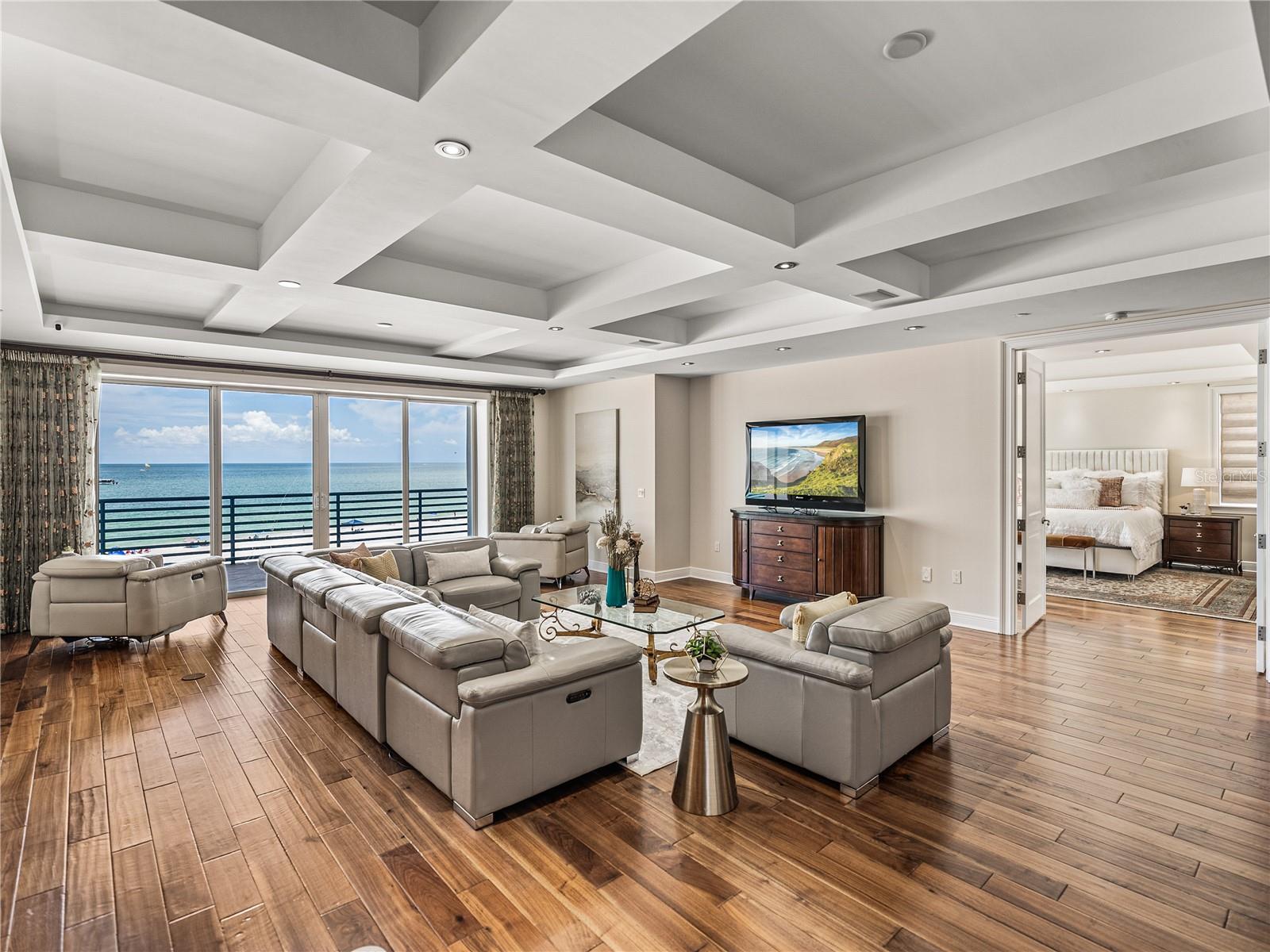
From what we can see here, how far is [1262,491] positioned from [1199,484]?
513 cm

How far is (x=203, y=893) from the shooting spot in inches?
80.6

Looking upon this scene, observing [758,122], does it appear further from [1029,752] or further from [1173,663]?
[1173,663]

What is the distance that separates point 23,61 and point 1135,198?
4.43 metres

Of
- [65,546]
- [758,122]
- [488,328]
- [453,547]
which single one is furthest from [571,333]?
[65,546]

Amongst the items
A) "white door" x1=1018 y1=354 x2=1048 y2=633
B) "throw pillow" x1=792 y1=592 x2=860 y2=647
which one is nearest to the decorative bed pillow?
"white door" x1=1018 y1=354 x2=1048 y2=633

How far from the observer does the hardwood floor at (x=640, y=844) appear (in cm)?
188

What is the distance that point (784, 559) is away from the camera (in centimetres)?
603

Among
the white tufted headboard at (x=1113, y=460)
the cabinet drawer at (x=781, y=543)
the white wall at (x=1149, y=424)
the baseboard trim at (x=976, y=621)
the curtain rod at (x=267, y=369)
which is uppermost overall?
the curtain rod at (x=267, y=369)

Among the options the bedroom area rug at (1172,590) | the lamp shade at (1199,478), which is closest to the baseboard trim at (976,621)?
the bedroom area rug at (1172,590)

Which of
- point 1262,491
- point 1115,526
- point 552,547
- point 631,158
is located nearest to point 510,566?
point 552,547

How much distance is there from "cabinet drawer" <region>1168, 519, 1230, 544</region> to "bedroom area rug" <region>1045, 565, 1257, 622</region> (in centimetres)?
42

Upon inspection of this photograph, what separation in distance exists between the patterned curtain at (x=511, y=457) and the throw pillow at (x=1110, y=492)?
7.54 m

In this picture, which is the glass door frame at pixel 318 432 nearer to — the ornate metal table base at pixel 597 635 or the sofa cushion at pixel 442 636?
the ornate metal table base at pixel 597 635

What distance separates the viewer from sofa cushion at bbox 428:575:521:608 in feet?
16.1
